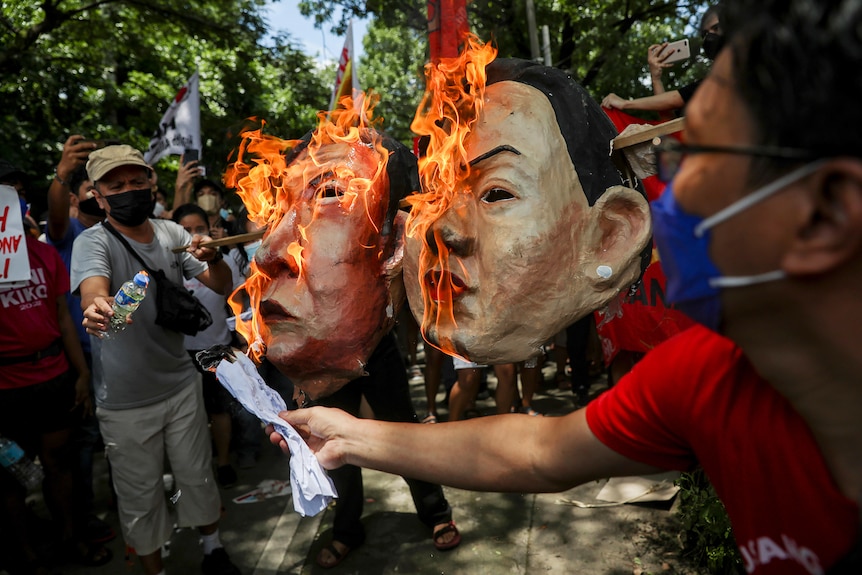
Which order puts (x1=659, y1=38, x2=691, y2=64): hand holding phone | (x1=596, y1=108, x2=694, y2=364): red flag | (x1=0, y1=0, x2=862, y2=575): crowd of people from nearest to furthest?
(x1=0, y1=0, x2=862, y2=575): crowd of people, (x1=659, y1=38, x2=691, y2=64): hand holding phone, (x1=596, y1=108, x2=694, y2=364): red flag

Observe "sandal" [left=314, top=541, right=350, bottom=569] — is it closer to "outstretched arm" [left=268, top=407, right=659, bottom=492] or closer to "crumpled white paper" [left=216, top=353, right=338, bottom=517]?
"crumpled white paper" [left=216, top=353, right=338, bottom=517]

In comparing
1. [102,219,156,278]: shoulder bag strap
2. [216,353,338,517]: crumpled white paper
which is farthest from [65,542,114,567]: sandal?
[216,353,338,517]: crumpled white paper

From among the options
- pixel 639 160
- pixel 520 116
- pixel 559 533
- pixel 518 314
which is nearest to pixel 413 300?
pixel 518 314

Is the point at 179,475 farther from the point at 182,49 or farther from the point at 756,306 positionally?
the point at 182,49

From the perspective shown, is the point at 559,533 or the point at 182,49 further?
the point at 182,49

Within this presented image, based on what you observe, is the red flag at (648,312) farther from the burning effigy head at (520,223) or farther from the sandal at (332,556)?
the sandal at (332,556)

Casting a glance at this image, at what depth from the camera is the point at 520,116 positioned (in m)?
2.07

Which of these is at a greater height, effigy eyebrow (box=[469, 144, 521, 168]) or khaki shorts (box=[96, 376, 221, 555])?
effigy eyebrow (box=[469, 144, 521, 168])

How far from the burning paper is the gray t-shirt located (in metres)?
1.35

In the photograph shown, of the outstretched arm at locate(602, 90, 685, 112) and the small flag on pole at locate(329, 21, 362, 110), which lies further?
the small flag on pole at locate(329, 21, 362, 110)

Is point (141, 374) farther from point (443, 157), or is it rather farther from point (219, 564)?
point (443, 157)

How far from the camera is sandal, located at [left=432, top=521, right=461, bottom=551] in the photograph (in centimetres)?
402

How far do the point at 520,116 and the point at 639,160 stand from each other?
17.9 inches

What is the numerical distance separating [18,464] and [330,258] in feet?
8.65
